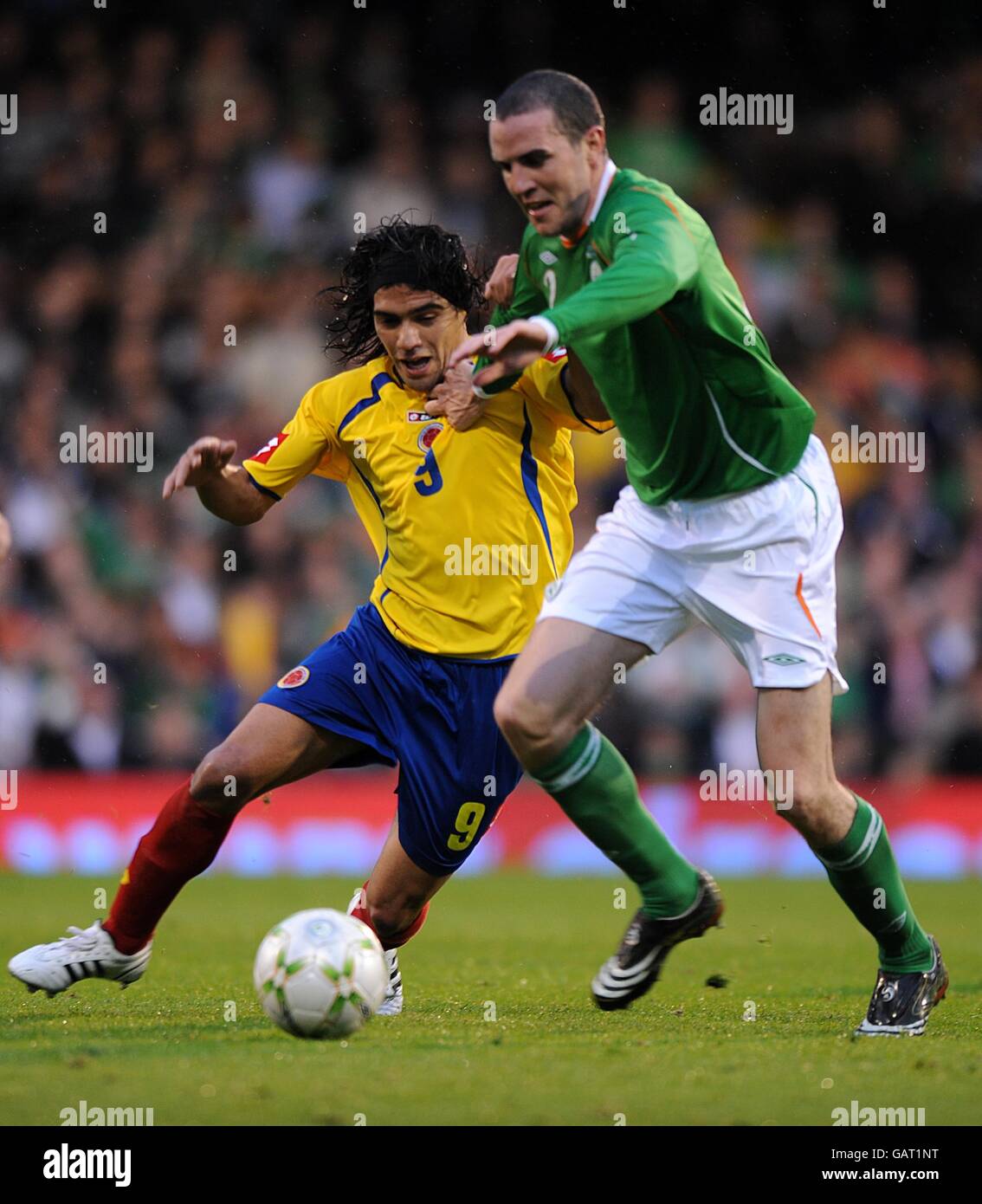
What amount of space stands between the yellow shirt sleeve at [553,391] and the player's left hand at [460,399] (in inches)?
8.8

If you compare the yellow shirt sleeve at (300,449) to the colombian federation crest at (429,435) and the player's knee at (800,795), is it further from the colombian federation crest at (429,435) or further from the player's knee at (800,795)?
the player's knee at (800,795)

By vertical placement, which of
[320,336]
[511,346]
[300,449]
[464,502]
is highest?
[320,336]

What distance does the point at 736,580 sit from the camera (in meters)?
4.90

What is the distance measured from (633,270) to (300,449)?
1792 mm

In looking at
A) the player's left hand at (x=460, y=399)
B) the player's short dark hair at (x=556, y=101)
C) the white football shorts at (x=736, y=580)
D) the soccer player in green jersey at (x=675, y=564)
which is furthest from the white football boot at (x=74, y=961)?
the player's short dark hair at (x=556, y=101)

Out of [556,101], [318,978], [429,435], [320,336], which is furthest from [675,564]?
[320,336]

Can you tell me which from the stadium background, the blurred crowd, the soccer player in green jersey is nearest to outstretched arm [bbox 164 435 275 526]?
the soccer player in green jersey

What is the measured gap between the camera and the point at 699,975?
6961mm

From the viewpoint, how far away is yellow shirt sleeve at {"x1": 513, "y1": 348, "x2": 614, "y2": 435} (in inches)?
218

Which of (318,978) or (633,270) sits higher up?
(633,270)

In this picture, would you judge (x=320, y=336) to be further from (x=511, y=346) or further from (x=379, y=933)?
(x=511, y=346)

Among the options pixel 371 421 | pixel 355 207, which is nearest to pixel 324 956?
pixel 371 421

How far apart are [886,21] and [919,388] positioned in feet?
13.0

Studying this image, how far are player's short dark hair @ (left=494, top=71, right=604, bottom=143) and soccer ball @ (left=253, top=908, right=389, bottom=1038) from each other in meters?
2.33
